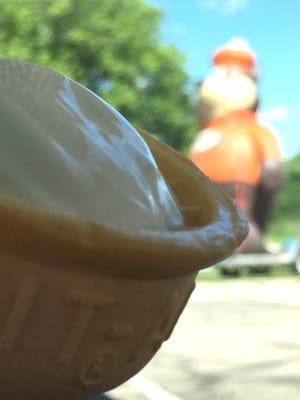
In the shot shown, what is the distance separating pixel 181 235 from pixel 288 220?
30.7m

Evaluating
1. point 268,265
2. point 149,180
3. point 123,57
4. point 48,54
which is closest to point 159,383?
point 149,180

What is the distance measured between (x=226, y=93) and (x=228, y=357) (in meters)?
7.92

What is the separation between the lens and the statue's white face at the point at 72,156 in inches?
55.4

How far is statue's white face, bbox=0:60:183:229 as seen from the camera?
141cm

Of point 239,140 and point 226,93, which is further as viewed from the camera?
point 226,93

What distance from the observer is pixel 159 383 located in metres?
4.48

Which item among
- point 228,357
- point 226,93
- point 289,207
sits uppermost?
point 228,357

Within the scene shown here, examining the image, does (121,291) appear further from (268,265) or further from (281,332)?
(268,265)

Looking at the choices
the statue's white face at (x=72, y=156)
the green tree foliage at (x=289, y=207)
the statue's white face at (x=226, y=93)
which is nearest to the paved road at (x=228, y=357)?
the statue's white face at (x=72, y=156)

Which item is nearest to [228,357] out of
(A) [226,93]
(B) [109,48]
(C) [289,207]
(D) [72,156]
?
(D) [72,156]

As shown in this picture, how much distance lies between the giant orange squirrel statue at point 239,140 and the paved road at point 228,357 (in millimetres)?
3360

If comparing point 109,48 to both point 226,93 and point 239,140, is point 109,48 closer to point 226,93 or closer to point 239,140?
point 226,93

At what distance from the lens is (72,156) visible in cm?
147

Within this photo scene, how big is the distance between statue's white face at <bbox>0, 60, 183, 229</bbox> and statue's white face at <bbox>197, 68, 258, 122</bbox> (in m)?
11.2
